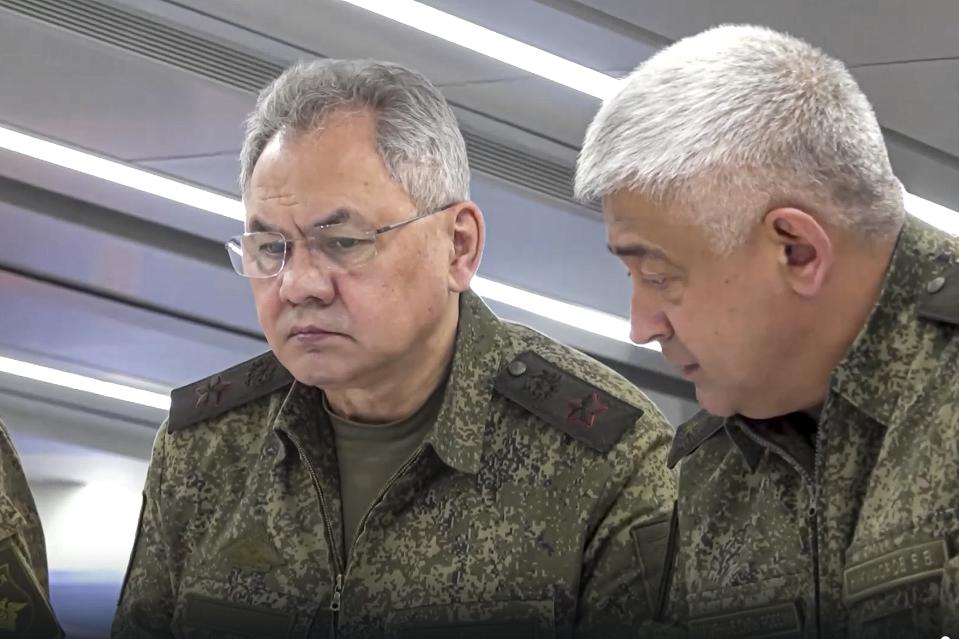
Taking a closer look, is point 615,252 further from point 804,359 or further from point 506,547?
point 506,547

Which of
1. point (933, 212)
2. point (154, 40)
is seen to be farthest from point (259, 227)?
point (933, 212)

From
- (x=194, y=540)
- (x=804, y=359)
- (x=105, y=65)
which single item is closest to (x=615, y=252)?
(x=804, y=359)

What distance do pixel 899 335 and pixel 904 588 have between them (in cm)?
32

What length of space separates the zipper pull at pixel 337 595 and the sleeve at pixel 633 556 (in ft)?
1.23

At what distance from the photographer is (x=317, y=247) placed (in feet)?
7.98

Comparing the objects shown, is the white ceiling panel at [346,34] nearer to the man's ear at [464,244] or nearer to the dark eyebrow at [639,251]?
the man's ear at [464,244]

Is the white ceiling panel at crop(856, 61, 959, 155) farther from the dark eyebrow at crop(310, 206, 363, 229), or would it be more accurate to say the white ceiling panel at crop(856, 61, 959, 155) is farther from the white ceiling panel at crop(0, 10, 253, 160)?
the dark eyebrow at crop(310, 206, 363, 229)

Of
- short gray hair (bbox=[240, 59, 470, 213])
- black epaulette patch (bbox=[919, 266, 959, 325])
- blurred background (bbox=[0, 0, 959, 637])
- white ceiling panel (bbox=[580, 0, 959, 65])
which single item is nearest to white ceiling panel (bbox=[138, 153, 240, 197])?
blurred background (bbox=[0, 0, 959, 637])

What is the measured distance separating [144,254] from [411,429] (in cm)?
429

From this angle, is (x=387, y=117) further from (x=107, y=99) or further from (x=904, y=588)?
(x=107, y=99)

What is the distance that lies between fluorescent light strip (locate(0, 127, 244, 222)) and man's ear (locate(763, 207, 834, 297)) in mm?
4358

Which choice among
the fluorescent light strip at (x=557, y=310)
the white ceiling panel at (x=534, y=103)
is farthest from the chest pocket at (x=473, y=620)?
the fluorescent light strip at (x=557, y=310)

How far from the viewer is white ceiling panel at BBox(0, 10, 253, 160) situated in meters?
5.13

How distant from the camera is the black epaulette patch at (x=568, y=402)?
251 centimetres
